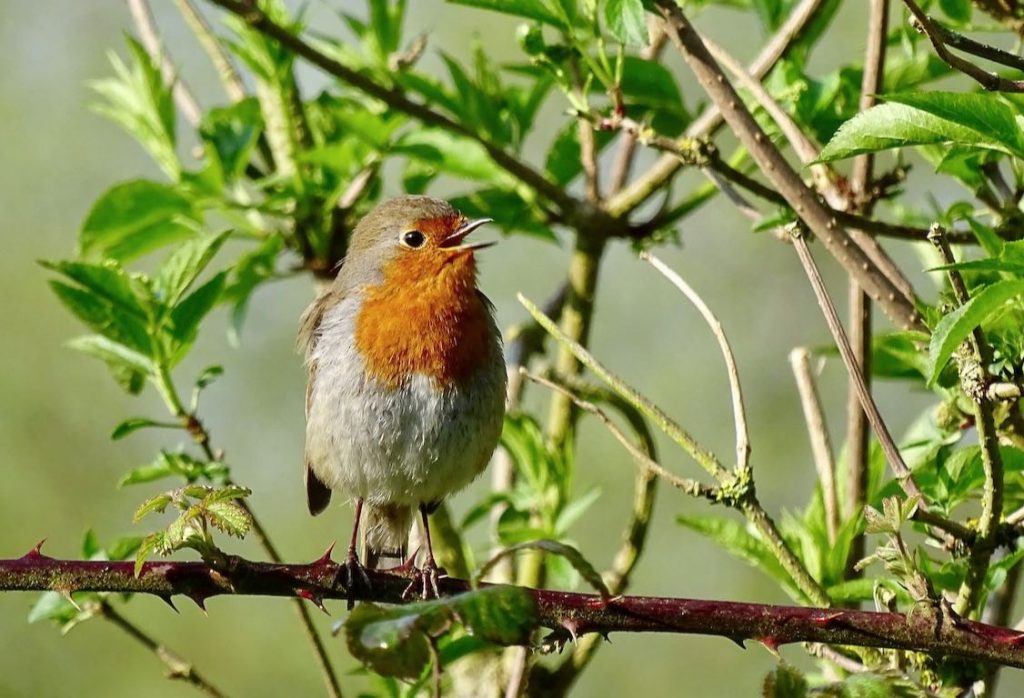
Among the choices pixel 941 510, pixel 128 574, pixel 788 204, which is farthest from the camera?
pixel 788 204

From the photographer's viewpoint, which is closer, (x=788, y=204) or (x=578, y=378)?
(x=788, y=204)

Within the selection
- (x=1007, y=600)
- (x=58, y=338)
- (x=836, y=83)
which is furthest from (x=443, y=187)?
(x=1007, y=600)

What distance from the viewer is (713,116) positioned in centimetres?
380

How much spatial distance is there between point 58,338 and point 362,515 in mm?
5734

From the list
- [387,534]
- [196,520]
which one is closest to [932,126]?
[196,520]

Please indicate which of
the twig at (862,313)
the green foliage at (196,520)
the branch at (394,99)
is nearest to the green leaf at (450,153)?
the branch at (394,99)

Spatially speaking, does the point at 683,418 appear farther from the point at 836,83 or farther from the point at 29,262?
the point at 836,83

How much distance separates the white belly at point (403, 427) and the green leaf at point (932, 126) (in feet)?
6.59

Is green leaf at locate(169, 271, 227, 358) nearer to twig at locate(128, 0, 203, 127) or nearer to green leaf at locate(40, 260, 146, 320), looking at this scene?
green leaf at locate(40, 260, 146, 320)

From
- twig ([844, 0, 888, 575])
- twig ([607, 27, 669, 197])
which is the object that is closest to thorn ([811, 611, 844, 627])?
twig ([844, 0, 888, 575])

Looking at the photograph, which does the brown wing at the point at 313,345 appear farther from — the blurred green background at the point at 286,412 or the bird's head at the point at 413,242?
the blurred green background at the point at 286,412

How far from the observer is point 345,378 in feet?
13.7

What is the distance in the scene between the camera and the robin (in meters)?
4.13

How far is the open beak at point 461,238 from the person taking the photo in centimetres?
432
